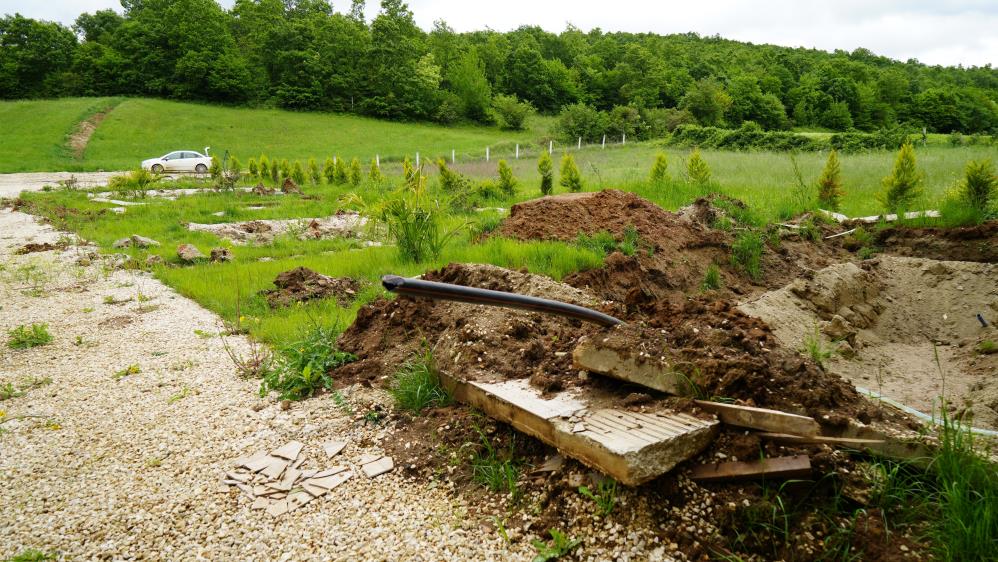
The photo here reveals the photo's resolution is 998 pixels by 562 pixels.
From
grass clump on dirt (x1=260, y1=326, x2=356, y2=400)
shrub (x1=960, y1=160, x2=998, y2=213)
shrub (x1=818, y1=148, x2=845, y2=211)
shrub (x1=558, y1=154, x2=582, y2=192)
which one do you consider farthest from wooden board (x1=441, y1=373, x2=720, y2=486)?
shrub (x1=558, y1=154, x2=582, y2=192)

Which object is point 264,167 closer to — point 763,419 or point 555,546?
point 555,546

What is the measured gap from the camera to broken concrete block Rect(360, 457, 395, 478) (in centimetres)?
305

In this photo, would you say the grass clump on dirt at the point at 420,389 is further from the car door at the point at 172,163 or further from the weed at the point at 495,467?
the car door at the point at 172,163

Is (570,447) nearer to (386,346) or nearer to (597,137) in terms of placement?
(386,346)

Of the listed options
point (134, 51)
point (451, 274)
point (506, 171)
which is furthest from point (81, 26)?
point (451, 274)

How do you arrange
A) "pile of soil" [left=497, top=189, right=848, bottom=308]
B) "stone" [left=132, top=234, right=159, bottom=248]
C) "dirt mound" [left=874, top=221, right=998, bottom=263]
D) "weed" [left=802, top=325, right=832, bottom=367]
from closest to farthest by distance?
"weed" [left=802, top=325, right=832, bottom=367]
"pile of soil" [left=497, top=189, right=848, bottom=308]
"dirt mound" [left=874, top=221, right=998, bottom=263]
"stone" [left=132, top=234, right=159, bottom=248]

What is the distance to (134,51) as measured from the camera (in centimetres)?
5609

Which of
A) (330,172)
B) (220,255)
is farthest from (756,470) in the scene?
(330,172)

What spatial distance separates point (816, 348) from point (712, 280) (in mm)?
→ 2407

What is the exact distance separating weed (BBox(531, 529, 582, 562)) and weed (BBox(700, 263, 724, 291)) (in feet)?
16.9

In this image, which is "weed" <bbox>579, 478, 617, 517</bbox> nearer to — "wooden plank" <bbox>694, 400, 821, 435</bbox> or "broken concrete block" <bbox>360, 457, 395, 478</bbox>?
"wooden plank" <bbox>694, 400, 821, 435</bbox>

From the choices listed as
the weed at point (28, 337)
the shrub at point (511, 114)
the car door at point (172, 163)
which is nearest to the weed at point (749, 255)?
the weed at point (28, 337)

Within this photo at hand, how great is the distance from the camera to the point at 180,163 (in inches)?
1025

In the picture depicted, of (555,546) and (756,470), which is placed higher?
(756,470)
